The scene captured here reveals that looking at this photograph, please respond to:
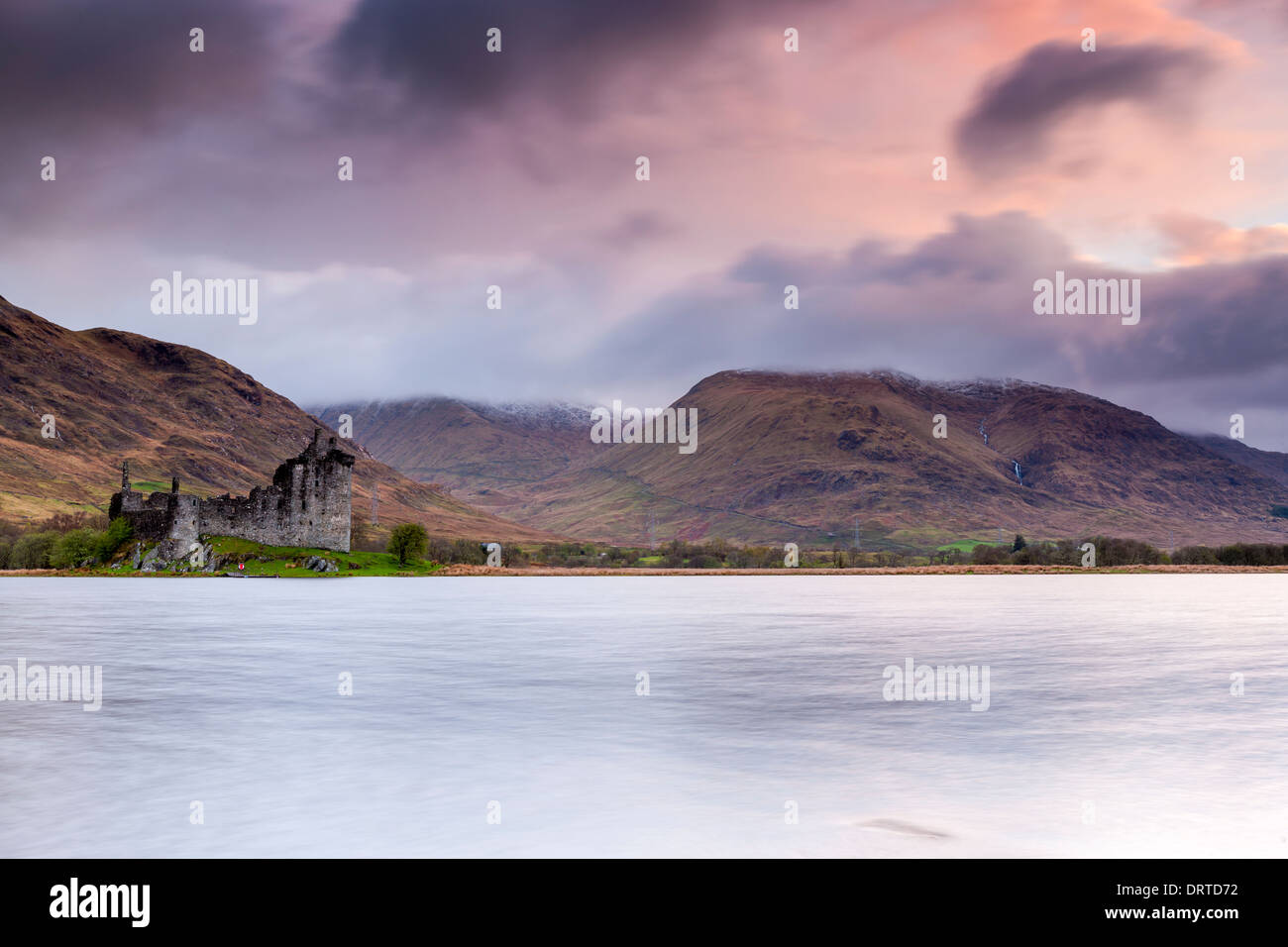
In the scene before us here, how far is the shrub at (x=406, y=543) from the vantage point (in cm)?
11256

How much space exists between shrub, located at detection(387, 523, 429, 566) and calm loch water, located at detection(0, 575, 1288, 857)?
7755 cm

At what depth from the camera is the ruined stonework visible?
99.9 metres

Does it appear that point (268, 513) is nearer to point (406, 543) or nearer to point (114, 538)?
point (406, 543)

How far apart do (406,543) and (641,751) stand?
102 metres

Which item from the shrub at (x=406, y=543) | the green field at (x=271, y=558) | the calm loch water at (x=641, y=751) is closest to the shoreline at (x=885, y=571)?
the shrub at (x=406, y=543)

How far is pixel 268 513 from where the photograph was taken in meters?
100

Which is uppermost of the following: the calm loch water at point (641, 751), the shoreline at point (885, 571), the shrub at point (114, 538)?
the shrub at point (114, 538)

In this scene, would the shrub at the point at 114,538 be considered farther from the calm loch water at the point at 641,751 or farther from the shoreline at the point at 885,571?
the calm loch water at the point at 641,751

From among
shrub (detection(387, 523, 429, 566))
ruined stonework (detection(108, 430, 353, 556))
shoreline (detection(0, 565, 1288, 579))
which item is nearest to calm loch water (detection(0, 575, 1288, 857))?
ruined stonework (detection(108, 430, 353, 556))

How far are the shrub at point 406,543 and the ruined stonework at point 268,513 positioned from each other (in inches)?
419

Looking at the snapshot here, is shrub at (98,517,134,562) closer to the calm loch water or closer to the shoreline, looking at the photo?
the shoreline

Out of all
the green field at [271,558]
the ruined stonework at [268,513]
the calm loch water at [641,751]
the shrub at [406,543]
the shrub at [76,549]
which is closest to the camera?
the calm loch water at [641,751]

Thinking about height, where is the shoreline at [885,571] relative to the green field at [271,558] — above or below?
below
